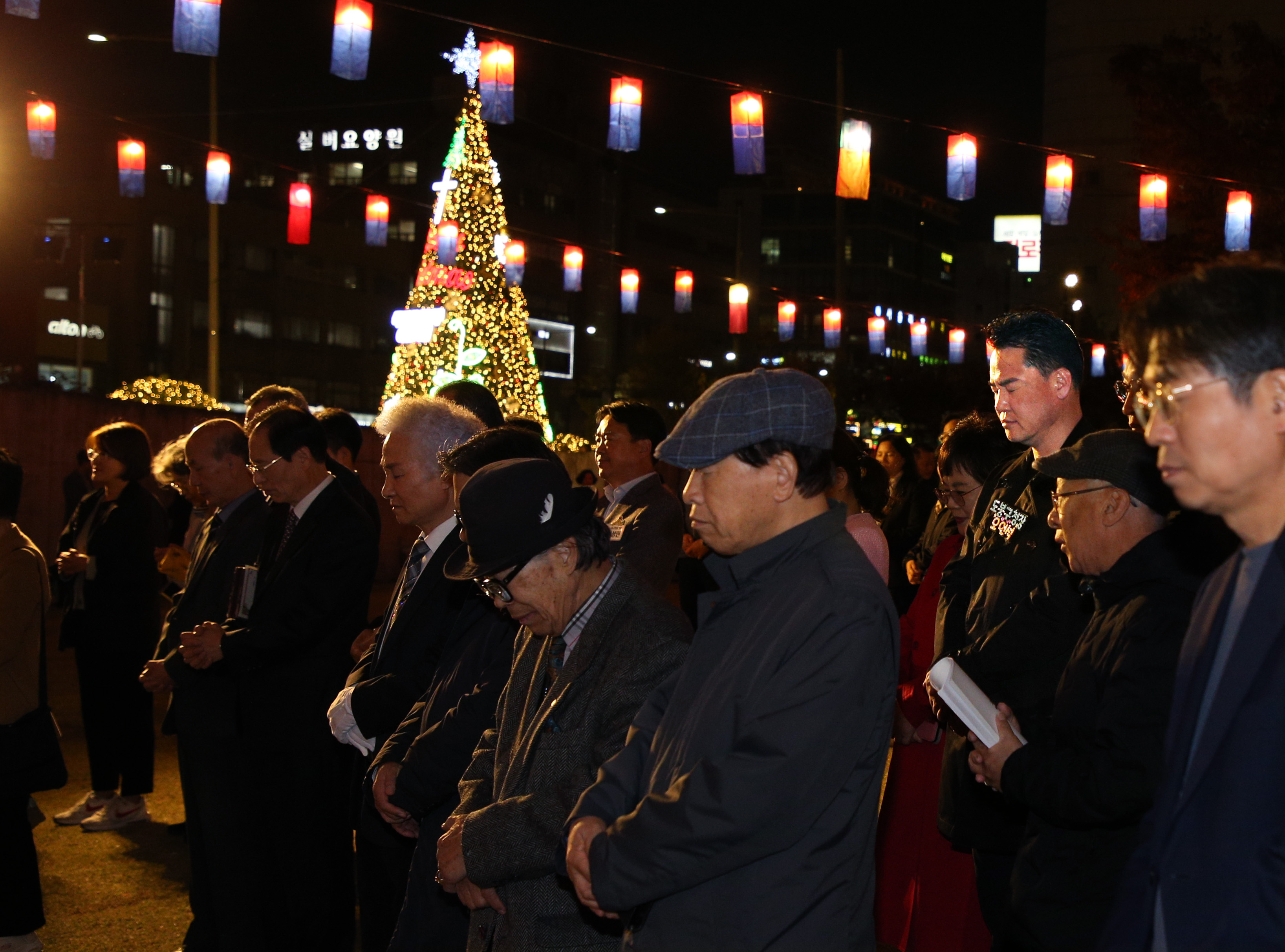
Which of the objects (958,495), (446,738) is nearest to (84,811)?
(446,738)

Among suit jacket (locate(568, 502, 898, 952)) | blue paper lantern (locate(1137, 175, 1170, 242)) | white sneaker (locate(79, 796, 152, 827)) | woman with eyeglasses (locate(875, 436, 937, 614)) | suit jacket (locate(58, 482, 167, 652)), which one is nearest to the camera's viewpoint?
suit jacket (locate(568, 502, 898, 952))

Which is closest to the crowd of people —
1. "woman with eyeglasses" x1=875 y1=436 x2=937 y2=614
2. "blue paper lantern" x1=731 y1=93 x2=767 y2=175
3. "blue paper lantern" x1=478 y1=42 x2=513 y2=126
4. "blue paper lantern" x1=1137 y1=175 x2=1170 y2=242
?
"woman with eyeglasses" x1=875 y1=436 x2=937 y2=614

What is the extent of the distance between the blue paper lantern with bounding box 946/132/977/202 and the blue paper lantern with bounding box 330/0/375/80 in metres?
6.62

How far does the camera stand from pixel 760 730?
2102mm

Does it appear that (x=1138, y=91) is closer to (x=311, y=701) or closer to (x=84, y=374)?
(x=311, y=701)

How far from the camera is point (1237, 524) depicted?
5.74 feet

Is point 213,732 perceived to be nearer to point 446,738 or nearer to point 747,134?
point 446,738

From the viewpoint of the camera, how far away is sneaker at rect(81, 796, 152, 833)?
6.02 meters

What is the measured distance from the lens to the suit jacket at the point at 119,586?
21.1 ft

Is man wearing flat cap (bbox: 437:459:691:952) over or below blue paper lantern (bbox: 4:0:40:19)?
below

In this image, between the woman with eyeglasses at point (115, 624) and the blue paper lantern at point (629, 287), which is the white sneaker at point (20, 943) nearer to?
the woman with eyeglasses at point (115, 624)

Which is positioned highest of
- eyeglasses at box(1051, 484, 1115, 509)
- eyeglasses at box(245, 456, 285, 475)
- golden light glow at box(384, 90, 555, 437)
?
golden light glow at box(384, 90, 555, 437)

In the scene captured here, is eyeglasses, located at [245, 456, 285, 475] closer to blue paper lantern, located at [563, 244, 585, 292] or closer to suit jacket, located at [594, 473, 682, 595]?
suit jacket, located at [594, 473, 682, 595]

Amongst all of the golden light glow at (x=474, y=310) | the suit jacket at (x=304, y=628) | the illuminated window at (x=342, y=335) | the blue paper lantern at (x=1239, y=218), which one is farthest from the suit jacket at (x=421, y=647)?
the illuminated window at (x=342, y=335)
